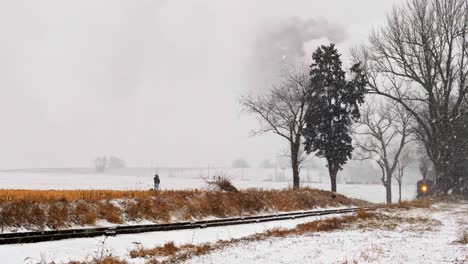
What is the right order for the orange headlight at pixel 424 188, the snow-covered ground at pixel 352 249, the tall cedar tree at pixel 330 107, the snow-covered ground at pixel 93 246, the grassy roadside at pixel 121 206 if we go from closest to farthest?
the snow-covered ground at pixel 352 249
the snow-covered ground at pixel 93 246
the grassy roadside at pixel 121 206
the tall cedar tree at pixel 330 107
the orange headlight at pixel 424 188

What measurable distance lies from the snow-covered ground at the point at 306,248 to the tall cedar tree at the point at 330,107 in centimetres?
2663

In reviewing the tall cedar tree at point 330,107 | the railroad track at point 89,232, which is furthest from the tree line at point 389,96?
the railroad track at point 89,232

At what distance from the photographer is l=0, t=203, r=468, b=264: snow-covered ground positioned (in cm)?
953

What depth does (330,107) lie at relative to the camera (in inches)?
1641

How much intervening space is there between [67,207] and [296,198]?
17635mm

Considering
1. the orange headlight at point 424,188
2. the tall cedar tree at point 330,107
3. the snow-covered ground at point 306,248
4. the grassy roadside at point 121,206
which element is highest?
the tall cedar tree at point 330,107

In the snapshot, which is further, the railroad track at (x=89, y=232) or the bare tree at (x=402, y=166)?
the bare tree at (x=402, y=166)

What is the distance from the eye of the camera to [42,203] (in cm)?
1523

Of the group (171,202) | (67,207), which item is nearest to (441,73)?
(171,202)

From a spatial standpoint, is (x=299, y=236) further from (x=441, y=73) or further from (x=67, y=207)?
(x=441, y=73)

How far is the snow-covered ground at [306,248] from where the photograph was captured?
31.3 feet

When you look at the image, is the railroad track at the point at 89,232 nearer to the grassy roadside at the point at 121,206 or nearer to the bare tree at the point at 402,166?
the grassy roadside at the point at 121,206

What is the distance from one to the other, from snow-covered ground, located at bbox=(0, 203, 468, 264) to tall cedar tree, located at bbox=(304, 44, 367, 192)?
26.6 meters

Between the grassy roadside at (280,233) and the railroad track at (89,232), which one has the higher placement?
the railroad track at (89,232)
